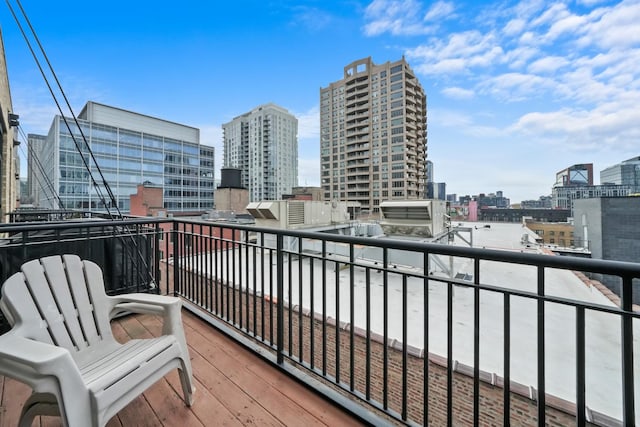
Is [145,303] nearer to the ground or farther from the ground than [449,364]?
farther from the ground

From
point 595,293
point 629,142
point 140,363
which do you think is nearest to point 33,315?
point 140,363

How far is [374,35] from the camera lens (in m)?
18.0

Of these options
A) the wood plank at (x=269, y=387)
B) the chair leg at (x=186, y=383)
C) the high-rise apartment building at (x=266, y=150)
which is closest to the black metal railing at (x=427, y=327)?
the wood plank at (x=269, y=387)

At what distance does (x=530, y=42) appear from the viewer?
1252 centimetres

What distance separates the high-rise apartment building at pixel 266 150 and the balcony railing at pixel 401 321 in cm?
6175

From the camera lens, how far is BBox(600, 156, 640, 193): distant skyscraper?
2712 cm

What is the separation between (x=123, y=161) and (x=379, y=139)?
37577mm

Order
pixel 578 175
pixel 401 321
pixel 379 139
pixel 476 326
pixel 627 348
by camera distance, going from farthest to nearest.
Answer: pixel 379 139 → pixel 578 175 → pixel 401 321 → pixel 476 326 → pixel 627 348

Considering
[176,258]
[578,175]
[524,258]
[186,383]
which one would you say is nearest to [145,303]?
[186,383]

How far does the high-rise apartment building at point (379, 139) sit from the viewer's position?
140 ft

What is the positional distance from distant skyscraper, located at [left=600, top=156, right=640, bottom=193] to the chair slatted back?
40.8 meters

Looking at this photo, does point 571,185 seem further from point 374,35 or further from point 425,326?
point 425,326

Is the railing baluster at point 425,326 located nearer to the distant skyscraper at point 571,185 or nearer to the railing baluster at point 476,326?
the railing baluster at point 476,326

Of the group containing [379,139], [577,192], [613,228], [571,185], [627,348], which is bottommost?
[613,228]
